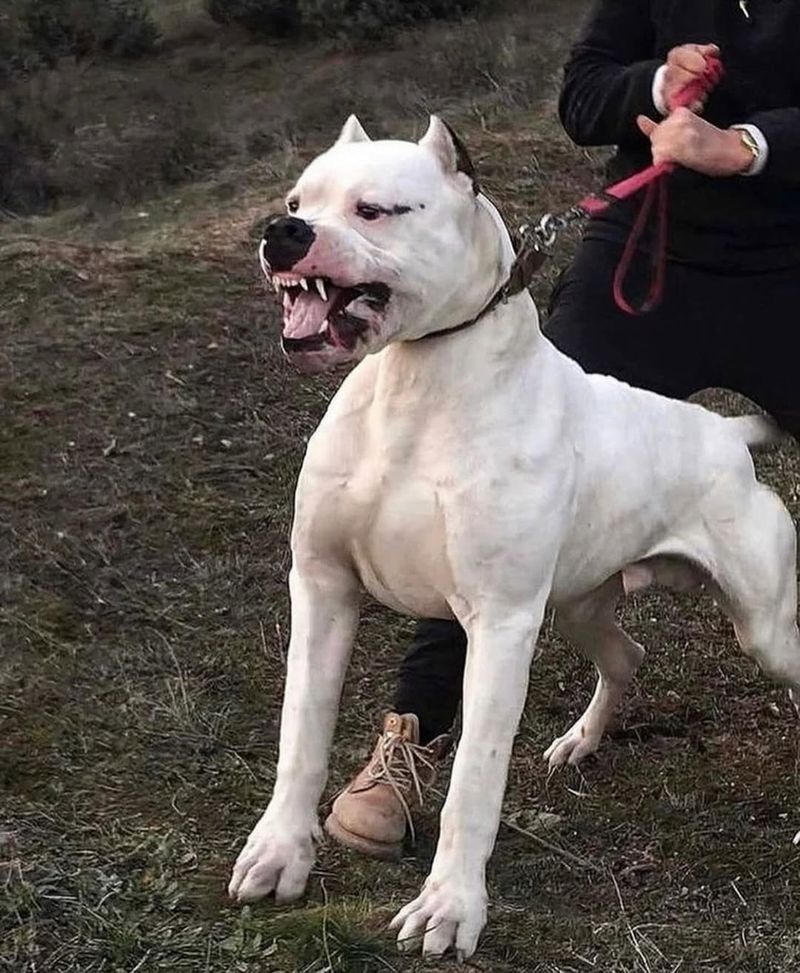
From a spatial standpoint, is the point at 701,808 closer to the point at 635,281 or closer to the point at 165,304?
the point at 635,281

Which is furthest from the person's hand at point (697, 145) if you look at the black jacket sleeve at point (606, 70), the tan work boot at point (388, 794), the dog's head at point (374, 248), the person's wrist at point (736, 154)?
the tan work boot at point (388, 794)

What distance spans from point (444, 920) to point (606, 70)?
7.10 feet

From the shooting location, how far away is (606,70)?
414cm

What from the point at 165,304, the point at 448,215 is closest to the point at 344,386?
the point at 448,215

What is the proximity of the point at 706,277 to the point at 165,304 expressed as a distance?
316 cm

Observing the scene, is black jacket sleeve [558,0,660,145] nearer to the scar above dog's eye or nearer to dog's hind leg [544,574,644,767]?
dog's hind leg [544,574,644,767]

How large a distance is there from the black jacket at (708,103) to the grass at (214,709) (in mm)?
1248

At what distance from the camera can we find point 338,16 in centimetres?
1462

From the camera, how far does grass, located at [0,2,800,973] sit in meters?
3.12

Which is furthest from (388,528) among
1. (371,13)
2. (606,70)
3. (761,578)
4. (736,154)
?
(371,13)

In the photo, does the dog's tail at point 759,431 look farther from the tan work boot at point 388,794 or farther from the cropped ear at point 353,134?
the cropped ear at point 353,134

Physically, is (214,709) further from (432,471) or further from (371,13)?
(371,13)

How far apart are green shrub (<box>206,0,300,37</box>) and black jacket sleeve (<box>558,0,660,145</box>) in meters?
11.3

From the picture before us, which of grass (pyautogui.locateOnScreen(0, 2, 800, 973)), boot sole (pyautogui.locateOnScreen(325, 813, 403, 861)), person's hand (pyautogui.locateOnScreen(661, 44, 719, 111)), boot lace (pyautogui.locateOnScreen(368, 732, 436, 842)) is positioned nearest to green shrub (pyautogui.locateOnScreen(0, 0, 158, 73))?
grass (pyautogui.locateOnScreen(0, 2, 800, 973))
